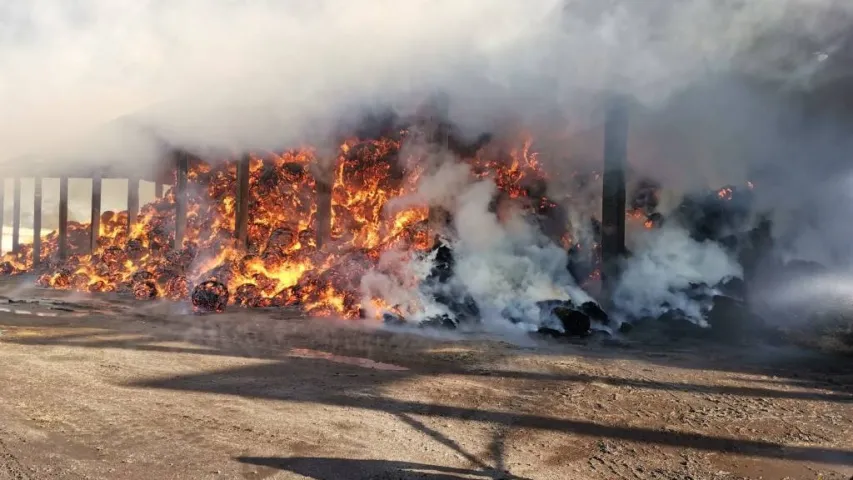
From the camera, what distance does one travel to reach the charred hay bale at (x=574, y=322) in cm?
936

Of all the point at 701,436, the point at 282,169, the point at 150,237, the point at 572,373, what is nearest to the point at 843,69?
the point at 572,373

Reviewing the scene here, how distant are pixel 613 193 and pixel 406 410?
8.22 meters

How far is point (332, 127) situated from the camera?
15883 mm

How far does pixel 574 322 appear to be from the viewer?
939 centimetres

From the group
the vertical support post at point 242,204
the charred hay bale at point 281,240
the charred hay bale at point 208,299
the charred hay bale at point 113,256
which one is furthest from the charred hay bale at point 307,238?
the charred hay bale at point 113,256

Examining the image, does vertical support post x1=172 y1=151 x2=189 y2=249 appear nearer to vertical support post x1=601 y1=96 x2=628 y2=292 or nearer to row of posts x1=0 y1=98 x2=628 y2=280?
row of posts x1=0 y1=98 x2=628 y2=280

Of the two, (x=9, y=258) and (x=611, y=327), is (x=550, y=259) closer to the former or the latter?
(x=611, y=327)

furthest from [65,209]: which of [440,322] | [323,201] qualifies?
[440,322]

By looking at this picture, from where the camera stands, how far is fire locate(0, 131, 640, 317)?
13.4 m

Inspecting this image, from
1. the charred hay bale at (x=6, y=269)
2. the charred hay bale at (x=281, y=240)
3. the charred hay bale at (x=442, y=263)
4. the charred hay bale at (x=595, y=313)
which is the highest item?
the charred hay bale at (x=281, y=240)

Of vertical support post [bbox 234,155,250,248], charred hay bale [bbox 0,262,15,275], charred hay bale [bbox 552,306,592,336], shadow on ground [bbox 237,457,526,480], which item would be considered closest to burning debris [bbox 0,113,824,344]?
charred hay bale [bbox 552,306,592,336]

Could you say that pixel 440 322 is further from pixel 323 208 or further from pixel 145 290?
pixel 145 290

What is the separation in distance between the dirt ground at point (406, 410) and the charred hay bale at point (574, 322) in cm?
121

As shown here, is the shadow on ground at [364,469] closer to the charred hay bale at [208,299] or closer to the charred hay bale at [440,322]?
the charred hay bale at [440,322]
